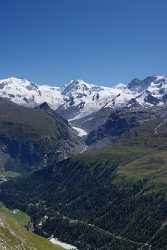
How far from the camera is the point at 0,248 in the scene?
7618 inches
